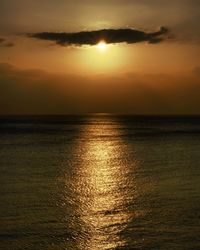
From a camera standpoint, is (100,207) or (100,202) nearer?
(100,207)

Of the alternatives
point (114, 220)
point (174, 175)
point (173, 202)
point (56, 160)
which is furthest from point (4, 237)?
point (56, 160)

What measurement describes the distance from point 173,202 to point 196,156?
2618cm

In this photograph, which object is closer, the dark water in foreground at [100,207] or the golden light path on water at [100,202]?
the dark water in foreground at [100,207]

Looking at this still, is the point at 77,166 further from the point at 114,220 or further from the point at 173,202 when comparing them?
the point at 114,220

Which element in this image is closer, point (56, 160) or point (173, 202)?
point (173, 202)

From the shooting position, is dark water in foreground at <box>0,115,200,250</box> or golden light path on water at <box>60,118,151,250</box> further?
golden light path on water at <box>60,118,151,250</box>

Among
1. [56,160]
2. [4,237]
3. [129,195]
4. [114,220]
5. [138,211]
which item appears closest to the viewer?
[4,237]

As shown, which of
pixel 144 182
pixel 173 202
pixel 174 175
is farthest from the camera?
pixel 174 175

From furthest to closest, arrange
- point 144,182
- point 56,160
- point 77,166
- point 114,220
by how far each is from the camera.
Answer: point 56,160, point 77,166, point 144,182, point 114,220

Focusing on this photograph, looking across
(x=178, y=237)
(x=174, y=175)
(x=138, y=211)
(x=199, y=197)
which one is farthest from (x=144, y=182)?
(x=178, y=237)

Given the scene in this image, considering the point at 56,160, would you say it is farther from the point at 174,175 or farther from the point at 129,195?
the point at 129,195

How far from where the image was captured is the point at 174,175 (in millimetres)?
35312

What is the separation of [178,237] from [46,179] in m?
16.8

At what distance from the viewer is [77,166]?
143 feet
